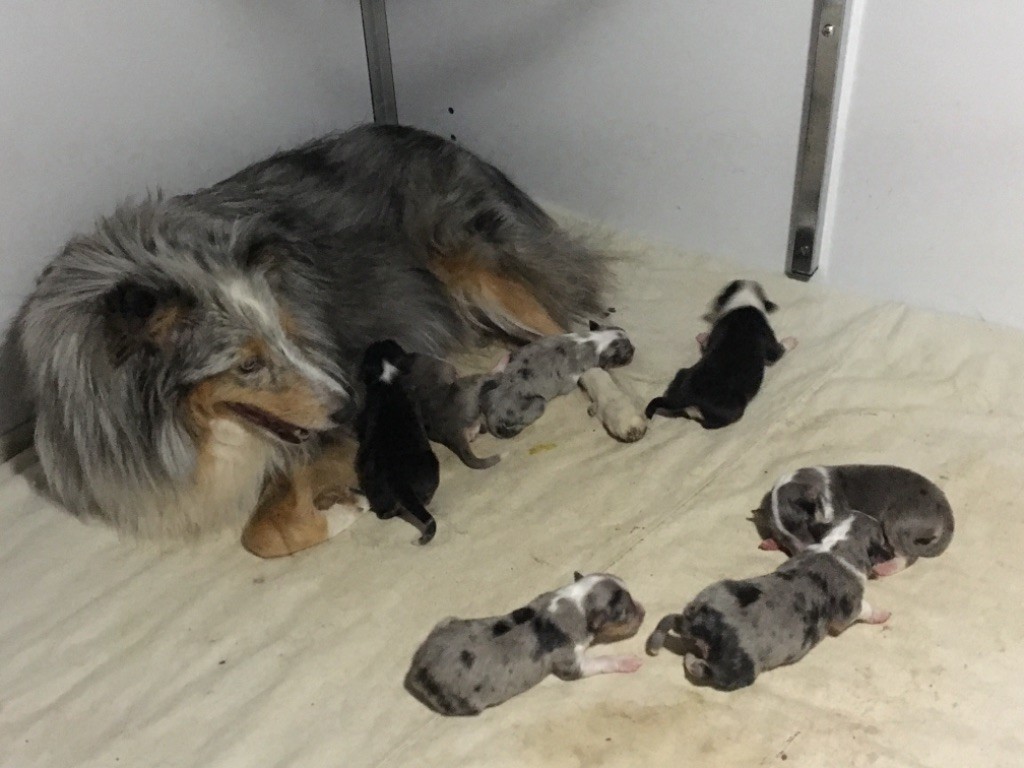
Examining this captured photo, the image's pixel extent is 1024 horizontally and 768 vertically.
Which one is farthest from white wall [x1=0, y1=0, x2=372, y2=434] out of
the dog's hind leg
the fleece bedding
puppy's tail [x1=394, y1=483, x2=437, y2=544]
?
puppy's tail [x1=394, y1=483, x2=437, y2=544]

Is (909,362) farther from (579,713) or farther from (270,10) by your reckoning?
(270,10)

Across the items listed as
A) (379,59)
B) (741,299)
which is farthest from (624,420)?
(379,59)

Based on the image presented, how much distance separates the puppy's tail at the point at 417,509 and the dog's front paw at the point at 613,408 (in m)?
0.53

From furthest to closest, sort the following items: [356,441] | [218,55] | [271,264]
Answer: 1. [218,55]
2. [356,441]
3. [271,264]

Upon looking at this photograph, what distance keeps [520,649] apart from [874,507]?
2.52 ft

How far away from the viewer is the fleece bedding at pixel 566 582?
166cm

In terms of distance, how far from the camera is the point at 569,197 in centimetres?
→ 314

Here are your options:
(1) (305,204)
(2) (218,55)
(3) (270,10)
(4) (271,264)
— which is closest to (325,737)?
(4) (271,264)

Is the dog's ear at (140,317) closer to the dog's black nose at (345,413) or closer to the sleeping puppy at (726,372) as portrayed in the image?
the dog's black nose at (345,413)

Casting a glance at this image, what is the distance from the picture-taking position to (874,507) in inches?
75.1

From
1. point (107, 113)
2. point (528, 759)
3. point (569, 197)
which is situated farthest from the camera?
point (569, 197)

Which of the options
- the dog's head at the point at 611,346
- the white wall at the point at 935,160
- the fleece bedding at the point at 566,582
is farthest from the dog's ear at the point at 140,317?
the white wall at the point at 935,160

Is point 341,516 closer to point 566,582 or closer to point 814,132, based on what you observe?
point 566,582

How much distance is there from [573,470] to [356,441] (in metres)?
0.51
